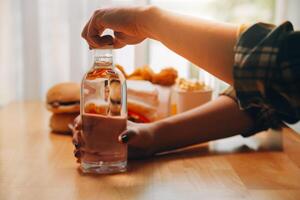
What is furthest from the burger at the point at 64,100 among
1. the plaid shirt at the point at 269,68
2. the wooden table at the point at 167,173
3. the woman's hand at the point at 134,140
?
the plaid shirt at the point at 269,68

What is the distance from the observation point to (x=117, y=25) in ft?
2.57

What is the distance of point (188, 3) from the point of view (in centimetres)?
170

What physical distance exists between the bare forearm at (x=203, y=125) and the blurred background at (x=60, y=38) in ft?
2.25

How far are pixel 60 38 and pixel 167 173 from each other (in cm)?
101

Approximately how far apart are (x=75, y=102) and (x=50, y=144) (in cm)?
14

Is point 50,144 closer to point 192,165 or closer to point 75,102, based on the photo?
point 75,102

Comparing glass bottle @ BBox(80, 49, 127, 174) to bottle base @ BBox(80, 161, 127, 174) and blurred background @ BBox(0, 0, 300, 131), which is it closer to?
bottle base @ BBox(80, 161, 127, 174)

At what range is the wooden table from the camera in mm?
688

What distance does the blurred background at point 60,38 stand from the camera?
1658mm

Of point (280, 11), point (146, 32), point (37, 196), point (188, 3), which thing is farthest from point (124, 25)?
point (280, 11)

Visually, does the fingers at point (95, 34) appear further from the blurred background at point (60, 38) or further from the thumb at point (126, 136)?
the blurred background at point (60, 38)

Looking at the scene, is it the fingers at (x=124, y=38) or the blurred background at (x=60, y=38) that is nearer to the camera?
the fingers at (x=124, y=38)

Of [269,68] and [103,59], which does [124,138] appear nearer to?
[103,59]

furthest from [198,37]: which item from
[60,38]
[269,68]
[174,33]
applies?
[60,38]
